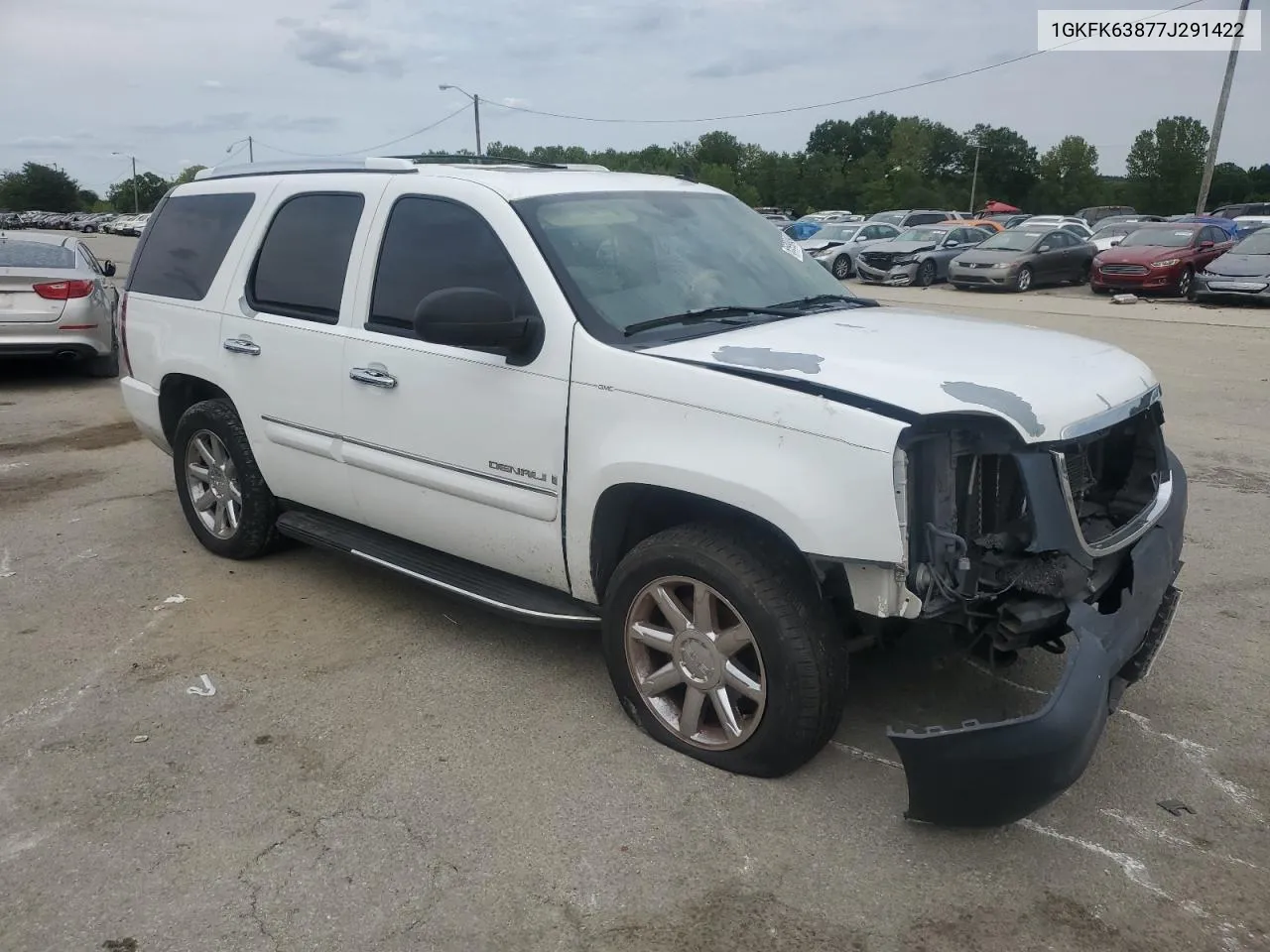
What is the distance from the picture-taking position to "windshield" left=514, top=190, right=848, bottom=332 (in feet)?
12.5

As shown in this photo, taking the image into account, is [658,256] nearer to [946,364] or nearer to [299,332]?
[946,364]

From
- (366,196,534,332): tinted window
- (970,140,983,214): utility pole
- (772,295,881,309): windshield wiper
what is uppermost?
A: (970,140,983,214): utility pole

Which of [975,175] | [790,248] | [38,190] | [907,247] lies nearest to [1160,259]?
[907,247]

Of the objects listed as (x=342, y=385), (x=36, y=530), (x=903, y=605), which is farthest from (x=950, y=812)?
(x=36, y=530)

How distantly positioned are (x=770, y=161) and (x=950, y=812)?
88463 millimetres

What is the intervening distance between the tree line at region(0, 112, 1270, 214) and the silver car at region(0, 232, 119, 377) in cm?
4769

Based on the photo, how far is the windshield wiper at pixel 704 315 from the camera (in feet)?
12.1

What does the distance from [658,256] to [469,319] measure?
902 mm

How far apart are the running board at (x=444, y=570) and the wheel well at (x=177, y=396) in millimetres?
973

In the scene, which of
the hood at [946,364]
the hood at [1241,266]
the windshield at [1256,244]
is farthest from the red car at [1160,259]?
the hood at [946,364]

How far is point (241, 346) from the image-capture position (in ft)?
16.2

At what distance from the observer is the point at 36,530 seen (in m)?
6.13

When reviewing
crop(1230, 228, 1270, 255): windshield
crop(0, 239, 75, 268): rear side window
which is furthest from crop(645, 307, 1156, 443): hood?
crop(1230, 228, 1270, 255): windshield

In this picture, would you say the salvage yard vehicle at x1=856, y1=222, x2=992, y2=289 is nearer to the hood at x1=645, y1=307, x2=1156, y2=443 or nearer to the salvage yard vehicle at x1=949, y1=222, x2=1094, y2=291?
the salvage yard vehicle at x1=949, y1=222, x2=1094, y2=291
